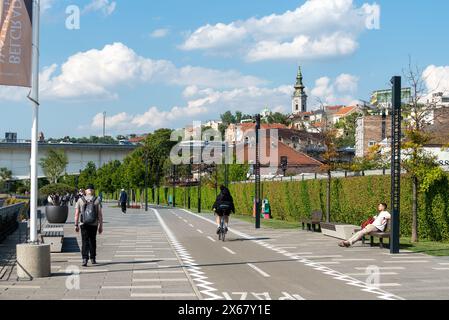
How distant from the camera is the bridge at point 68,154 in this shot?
8131 cm

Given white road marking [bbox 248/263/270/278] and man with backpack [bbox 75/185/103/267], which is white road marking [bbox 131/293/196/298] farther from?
man with backpack [bbox 75/185/103/267]

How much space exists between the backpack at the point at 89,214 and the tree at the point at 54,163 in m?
79.3

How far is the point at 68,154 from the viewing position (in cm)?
9594

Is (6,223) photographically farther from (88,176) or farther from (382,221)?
(88,176)

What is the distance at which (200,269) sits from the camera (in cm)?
1489

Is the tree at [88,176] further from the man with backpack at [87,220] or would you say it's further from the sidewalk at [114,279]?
the man with backpack at [87,220]

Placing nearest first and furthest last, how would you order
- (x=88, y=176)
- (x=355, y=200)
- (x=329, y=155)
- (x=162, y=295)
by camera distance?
(x=162, y=295)
(x=355, y=200)
(x=329, y=155)
(x=88, y=176)

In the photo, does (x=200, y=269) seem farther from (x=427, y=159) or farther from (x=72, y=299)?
(x=427, y=159)

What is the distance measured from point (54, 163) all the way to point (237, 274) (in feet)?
278

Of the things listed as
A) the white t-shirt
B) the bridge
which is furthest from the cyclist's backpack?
the bridge

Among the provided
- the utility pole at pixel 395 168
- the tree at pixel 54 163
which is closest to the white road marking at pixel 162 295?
the utility pole at pixel 395 168

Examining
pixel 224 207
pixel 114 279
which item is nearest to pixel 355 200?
pixel 224 207

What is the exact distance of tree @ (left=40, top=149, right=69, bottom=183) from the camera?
94188 mm

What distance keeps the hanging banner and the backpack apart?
3.52 m
